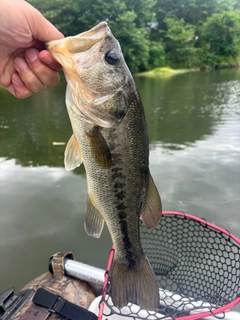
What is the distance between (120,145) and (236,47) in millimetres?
47074

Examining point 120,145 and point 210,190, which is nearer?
point 120,145

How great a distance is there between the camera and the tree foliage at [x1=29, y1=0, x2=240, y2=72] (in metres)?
27.8

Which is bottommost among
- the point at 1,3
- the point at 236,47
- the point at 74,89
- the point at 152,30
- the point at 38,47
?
the point at 236,47

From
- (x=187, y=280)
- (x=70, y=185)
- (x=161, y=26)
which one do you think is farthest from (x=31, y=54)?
(x=161, y=26)

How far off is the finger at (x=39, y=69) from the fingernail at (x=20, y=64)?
0.05m

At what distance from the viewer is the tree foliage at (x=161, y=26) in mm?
27811

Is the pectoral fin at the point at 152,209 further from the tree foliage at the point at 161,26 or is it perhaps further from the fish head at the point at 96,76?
the tree foliage at the point at 161,26

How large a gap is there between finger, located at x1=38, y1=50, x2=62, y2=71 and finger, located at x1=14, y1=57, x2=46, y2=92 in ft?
0.49

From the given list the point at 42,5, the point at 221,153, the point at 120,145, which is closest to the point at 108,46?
the point at 120,145

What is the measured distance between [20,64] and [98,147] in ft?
2.83

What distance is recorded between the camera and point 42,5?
86.2ft

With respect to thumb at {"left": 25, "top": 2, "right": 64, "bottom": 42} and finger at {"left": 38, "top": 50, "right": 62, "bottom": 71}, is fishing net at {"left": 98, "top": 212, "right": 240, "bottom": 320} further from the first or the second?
thumb at {"left": 25, "top": 2, "right": 64, "bottom": 42}

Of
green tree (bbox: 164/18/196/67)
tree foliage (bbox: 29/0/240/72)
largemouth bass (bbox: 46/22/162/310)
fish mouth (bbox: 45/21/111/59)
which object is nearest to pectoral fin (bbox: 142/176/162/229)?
largemouth bass (bbox: 46/22/162/310)

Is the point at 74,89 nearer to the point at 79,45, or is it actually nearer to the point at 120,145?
the point at 79,45
